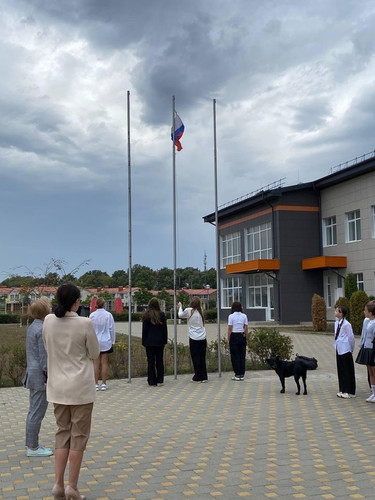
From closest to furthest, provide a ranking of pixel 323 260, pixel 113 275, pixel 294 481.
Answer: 1. pixel 294 481
2. pixel 323 260
3. pixel 113 275

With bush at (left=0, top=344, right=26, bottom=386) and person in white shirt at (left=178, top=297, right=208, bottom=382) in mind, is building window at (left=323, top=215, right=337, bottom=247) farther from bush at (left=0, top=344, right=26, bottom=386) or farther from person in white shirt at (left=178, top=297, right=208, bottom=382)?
bush at (left=0, top=344, right=26, bottom=386)

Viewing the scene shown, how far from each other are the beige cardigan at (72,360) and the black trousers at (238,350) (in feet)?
25.0

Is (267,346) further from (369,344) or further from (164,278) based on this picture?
(164,278)

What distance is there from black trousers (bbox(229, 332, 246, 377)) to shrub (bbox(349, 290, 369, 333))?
58.5ft

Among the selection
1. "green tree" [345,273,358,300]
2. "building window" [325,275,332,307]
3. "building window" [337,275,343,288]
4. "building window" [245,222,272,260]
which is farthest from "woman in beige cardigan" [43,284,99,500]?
"building window" [245,222,272,260]

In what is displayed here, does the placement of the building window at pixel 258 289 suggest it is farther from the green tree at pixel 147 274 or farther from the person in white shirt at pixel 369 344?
the green tree at pixel 147 274

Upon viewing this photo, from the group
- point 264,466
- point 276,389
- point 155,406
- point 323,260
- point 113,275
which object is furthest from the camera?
point 113,275

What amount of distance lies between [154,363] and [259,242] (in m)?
32.2

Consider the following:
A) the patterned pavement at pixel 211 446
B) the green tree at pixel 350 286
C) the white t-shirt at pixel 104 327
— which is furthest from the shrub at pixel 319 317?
the white t-shirt at pixel 104 327

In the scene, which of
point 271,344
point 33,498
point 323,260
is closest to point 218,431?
point 33,498

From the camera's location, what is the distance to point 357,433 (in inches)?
294

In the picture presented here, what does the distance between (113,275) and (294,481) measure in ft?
419

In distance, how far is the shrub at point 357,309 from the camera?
28797 millimetres

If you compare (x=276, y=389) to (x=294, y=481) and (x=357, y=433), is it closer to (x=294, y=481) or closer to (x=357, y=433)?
(x=357, y=433)
